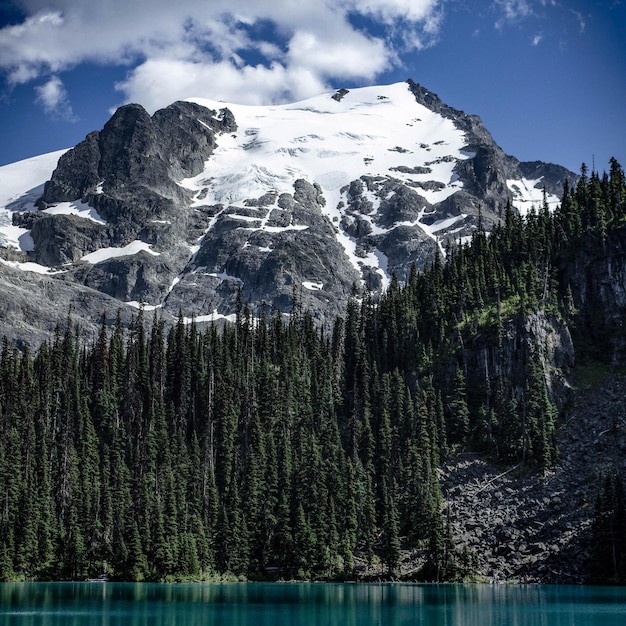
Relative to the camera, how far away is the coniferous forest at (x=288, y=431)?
113500 millimetres

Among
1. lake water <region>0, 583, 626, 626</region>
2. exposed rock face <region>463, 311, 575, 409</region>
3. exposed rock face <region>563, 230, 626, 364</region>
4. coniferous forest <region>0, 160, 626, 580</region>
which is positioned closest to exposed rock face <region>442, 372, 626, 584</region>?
coniferous forest <region>0, 160, 626, 580</region>

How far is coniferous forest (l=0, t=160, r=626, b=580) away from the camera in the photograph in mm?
113500

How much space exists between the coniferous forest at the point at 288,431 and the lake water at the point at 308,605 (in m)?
7.35

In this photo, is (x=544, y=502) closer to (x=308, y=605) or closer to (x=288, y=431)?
(x=288, y=431)

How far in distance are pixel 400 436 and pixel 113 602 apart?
64.5m

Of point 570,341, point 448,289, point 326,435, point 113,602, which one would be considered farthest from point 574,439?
point 113,602

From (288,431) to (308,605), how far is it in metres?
62.5

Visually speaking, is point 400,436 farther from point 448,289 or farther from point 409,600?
point 409,600

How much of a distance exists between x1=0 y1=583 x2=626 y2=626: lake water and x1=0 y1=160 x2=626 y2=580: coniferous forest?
7.35 m

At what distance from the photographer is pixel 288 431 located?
14325 cm

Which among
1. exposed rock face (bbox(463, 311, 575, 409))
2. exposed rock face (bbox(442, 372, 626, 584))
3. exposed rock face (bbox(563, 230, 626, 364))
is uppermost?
exposed rock face (bbox(563, 230, 626, 364))

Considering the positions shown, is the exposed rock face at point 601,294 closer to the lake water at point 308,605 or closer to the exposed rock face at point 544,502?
the exposed rock face at point 544,502

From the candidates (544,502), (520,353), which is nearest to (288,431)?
(520,353)

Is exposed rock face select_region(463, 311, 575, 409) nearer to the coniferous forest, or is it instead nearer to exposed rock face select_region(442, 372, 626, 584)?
the coniferous forest
